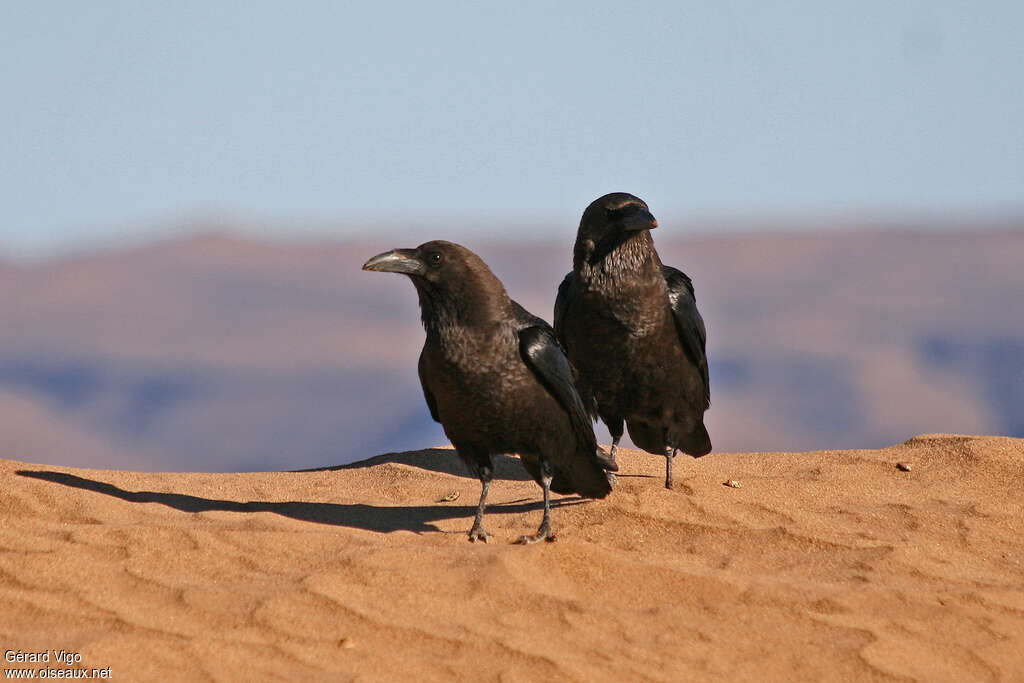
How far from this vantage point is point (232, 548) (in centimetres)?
621

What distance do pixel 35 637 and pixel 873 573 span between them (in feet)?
14.0

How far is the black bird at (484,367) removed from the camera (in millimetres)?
6621

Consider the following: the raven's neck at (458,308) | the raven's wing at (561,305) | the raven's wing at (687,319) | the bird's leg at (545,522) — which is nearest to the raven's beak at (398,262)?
the raven's neck at (458,308)

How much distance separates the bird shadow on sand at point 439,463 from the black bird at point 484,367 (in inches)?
103

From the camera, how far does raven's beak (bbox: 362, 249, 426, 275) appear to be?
21.5ft

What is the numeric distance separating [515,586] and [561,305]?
9.65ft

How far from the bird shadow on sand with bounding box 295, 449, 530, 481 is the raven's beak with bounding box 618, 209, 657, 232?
2737 millimetres

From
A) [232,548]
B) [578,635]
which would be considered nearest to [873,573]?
[578,635]

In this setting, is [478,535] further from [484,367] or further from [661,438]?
[661,438]

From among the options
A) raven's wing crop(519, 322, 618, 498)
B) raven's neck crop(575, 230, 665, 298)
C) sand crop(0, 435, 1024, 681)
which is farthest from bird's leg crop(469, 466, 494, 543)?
raven's neck crop(575, 230, 665, 298)

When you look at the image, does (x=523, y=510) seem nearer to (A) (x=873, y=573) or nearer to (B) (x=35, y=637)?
(A) (x=873, y=573)

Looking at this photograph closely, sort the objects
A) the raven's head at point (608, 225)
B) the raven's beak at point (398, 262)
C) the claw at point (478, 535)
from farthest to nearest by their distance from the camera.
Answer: the raven's head at point (608, 225) → the claw at point (478, 535) → the raven's beak at point (398, 262)

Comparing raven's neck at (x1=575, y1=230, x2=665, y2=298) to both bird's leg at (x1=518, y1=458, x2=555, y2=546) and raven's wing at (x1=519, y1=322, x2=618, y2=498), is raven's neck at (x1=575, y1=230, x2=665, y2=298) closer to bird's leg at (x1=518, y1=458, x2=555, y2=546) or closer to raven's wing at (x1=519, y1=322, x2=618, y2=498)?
raven's wing at (x1=519, y1=322, x2=618, y2=498)

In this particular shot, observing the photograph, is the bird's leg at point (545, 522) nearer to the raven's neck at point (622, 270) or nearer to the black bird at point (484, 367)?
the black bird at point (484, 367)
